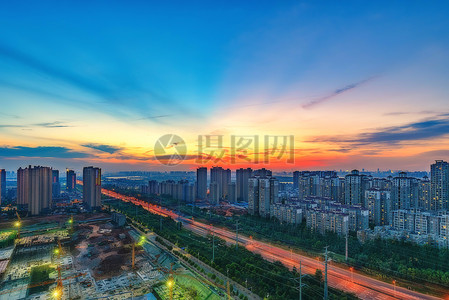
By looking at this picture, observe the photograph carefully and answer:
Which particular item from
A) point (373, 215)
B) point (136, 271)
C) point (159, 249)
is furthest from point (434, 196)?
point (136, 271)

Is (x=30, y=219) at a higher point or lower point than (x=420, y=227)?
lower

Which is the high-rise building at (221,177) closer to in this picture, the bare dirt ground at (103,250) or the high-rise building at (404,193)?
the bare dirt ground at (103,250)

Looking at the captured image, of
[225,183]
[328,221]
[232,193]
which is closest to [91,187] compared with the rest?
[232,193]

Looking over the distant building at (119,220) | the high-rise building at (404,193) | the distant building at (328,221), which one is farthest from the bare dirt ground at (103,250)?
the high-rise building at (404,193)

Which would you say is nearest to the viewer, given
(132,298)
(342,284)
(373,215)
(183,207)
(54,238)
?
(132,298)

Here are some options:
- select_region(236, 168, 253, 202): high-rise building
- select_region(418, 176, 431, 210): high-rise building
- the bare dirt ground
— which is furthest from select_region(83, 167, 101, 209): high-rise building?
select_region(418, 176, 431, 210): high-rise building

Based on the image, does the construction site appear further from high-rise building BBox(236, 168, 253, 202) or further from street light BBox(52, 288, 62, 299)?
high-rise building BBox(236, 168, 253, 202)

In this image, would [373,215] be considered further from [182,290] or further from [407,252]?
[182,290]
